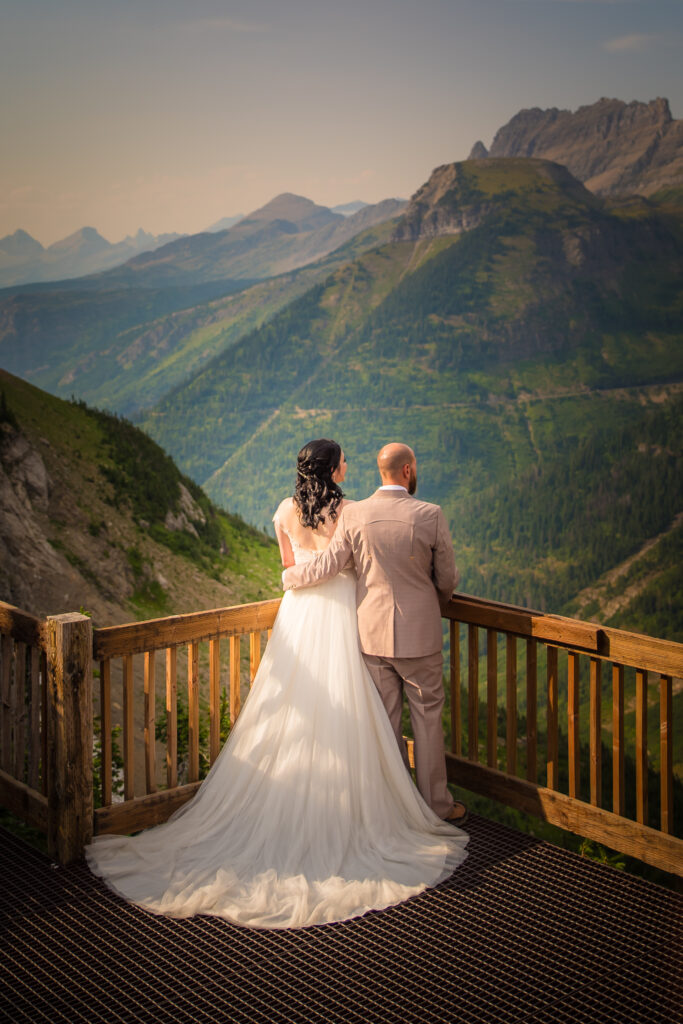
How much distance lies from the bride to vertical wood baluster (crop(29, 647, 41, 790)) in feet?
1.46

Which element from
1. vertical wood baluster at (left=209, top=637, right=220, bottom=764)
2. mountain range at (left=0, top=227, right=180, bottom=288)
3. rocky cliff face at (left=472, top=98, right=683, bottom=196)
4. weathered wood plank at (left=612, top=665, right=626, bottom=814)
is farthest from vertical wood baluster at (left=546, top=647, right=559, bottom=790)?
rocky cliff face at (left=472, top=98, right=683, bottom=196)

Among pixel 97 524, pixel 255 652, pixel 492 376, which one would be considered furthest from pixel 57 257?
pixel 255 652

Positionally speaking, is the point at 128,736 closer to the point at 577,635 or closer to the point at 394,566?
the point at 394,566

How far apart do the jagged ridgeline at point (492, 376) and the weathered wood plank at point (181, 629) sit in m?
72.9

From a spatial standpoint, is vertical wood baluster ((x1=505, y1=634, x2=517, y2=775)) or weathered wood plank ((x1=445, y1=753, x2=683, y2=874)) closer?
weathered wood plank ((x1=445, y1=753, x2=683, y2=874))

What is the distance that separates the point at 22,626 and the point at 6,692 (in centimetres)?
41

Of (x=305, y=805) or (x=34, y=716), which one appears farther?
(x=34, y=716)

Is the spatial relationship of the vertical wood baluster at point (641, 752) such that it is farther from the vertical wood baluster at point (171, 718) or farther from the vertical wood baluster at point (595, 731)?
the vertical wood baluster at point (171, 718)

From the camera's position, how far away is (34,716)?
373 centimetres

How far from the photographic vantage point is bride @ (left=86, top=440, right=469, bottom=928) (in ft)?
10.6

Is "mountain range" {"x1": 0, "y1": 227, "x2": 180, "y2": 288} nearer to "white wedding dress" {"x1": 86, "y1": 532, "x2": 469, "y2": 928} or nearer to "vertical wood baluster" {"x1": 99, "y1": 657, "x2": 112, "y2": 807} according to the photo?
"vertical wood baluster" {"x1": 99, "y1": 657, "x2": 112, "y2": 807}

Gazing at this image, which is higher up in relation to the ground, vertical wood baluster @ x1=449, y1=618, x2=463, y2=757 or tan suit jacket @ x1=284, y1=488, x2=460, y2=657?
tan suit jacket @ x1=284, y1=488, x2=460, y2=657

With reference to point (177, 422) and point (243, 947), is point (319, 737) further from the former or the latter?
A: point (177, 422)

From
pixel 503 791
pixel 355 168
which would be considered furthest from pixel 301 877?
pixel 355 168
